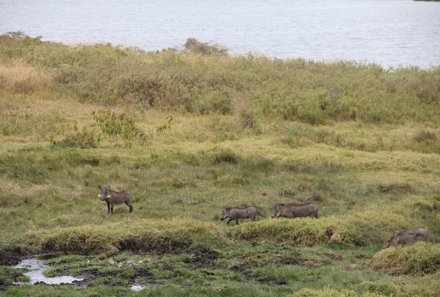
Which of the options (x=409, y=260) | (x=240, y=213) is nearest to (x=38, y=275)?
(x=240, y=213)

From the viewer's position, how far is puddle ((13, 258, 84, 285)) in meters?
13.8

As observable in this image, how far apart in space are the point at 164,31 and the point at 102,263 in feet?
262

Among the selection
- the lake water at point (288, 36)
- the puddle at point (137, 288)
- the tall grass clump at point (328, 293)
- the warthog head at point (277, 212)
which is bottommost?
the lake water at point (288, 36)

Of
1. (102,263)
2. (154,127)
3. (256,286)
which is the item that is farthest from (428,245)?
(154,127)

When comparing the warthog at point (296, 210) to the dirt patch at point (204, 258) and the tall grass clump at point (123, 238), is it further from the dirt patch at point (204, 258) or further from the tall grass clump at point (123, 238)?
the dirt patch at point (204, 258)

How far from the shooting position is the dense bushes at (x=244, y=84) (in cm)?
3272

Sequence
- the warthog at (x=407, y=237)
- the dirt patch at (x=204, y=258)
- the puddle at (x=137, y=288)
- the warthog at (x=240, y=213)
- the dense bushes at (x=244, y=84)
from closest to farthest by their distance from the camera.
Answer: the puddle at (x=137, y=288), the dirt patch at (x=204, y=258), the warthog at (x=407, y=237), the warthog at (x=240, y=213), the dense bushes at (x=244, y=84)

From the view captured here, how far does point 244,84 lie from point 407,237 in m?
21.0

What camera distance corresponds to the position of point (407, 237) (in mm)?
15641

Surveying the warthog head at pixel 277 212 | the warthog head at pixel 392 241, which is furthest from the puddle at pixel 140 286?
the warthog head at pixel 392 241

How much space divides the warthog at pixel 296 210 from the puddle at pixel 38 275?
5708 mm

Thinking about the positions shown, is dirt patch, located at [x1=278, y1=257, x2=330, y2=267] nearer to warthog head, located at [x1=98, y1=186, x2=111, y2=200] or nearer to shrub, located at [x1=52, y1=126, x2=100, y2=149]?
warthog head, located at [x1=98, y1=186, x2=111, y2=200]

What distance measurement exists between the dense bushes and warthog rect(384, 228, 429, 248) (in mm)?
16194

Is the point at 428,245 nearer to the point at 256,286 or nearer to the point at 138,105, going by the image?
the point at 256,286
